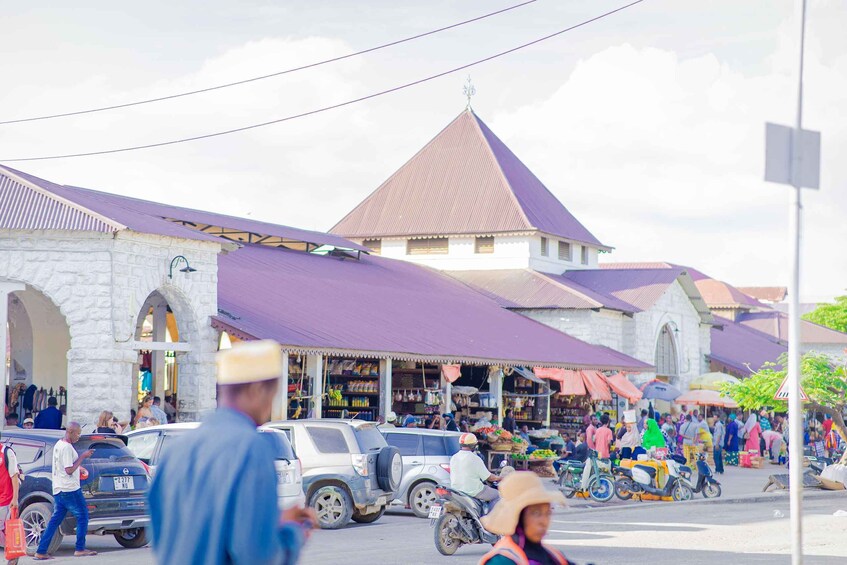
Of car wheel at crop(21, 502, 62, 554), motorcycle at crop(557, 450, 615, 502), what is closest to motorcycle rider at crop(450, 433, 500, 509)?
car wheel at crop(21, 502, 62, 554)

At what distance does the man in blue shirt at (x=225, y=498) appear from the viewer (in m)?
4.22

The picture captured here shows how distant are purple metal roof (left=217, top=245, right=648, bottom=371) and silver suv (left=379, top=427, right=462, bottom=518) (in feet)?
14.8

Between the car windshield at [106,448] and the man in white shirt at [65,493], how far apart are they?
2.43 feet

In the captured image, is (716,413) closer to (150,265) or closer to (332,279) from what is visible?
(332,279)

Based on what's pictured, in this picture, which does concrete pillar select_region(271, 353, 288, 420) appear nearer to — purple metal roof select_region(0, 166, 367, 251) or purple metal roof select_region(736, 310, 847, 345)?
purple metal roof select_region(0, 166, 367, 251)

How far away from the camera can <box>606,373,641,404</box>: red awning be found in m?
38.0

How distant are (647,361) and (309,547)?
105 ft

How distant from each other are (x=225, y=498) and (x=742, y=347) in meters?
58.6

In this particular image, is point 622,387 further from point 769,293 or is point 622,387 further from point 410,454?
point 769,293

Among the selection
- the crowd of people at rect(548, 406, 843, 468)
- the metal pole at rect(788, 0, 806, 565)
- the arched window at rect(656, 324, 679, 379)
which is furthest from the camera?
the arched window at rect(656, 324, 679, 379)

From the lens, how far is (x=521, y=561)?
5.89m

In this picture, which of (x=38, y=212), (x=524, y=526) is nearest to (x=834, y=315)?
(x=38, y=212)

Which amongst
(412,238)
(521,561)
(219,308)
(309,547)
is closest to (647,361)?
(412,238)

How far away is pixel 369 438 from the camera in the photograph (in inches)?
793
